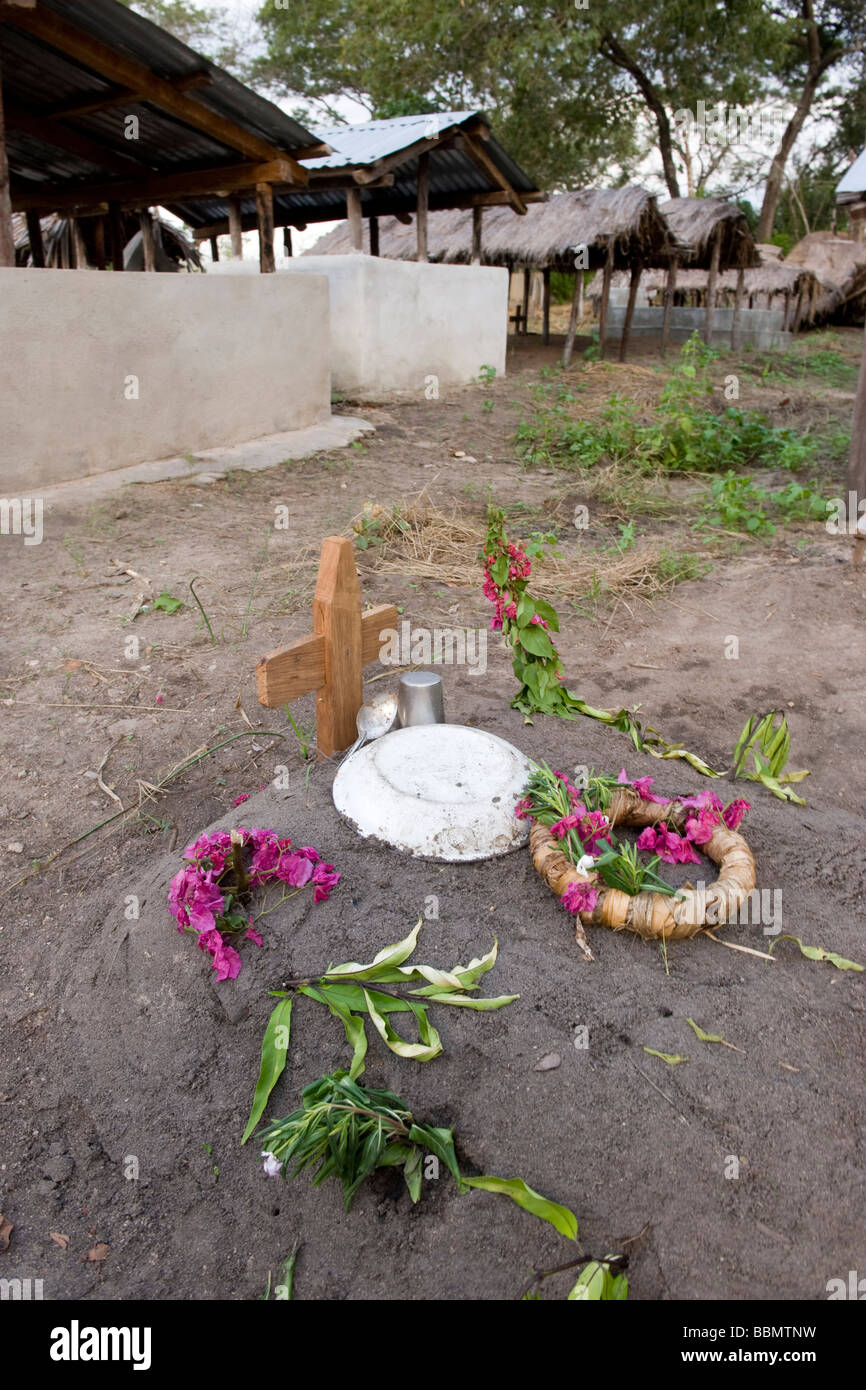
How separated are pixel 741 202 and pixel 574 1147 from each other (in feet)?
98.6

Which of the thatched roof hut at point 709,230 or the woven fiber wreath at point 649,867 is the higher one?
the thatched roof hut at point 709,230

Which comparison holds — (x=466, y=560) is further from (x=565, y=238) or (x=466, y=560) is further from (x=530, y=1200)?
(x=565, y=238)

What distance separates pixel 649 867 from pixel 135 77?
739cm

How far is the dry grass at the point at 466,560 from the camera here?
5074 millimetres

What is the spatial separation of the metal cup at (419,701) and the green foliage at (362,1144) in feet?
3.52

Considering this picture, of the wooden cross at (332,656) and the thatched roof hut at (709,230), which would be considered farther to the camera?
the thatched roof hut at (709,230)

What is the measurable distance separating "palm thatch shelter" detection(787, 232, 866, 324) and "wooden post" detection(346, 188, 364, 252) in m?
15.3

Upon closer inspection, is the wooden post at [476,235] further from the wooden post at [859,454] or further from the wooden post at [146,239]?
the wooden post at [859,454]

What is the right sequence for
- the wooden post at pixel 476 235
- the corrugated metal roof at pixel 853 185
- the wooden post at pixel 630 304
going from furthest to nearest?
the wooden post at pixel 630 304 → the wooden post at pixel 476 235 → the corrugated metal roof at pixel 853 185

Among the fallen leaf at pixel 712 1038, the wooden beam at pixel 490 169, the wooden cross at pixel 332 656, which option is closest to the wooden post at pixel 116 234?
the wooden beam at pixel 490 169

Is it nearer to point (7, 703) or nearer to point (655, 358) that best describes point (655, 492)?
point (7, 703)

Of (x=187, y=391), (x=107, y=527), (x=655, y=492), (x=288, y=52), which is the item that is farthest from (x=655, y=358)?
(x=288, y=52)
